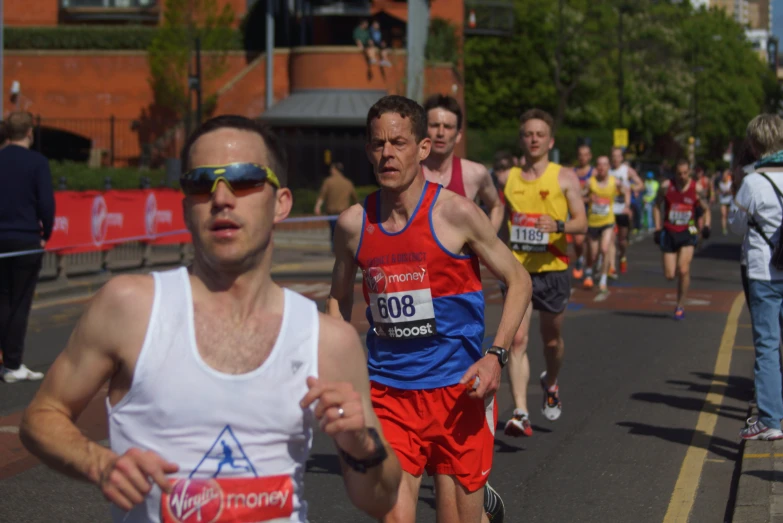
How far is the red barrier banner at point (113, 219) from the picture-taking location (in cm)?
1614

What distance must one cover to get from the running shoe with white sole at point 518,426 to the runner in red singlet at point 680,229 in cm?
719

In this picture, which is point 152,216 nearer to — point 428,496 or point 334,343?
point 428,496

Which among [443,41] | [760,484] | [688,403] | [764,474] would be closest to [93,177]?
[443,41]

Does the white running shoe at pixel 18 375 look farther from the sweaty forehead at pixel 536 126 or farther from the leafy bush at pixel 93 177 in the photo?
the leafy bush at pixel 93 177

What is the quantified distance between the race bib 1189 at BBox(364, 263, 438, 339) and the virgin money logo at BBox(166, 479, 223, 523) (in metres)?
2.19

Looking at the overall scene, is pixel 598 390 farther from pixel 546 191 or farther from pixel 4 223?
pixel 4 223

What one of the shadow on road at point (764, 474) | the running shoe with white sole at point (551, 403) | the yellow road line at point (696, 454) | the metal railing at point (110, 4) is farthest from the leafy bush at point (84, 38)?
the shadow on road at point (764, 474)

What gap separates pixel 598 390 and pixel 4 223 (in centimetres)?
508

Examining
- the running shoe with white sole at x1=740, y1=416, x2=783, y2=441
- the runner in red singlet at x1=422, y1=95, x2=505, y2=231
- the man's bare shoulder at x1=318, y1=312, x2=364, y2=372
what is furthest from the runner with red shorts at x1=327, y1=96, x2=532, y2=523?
the running shoe with white sole at x1=740, y1=416, x2=783, y2=441

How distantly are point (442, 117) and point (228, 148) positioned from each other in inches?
152

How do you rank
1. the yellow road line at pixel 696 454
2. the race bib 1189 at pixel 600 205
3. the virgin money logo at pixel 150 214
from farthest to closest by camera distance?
the virgin money logo at pixel 150 214 < the race bib 1189 at pixel 600 205 < the yellow road line at pixel 696 454

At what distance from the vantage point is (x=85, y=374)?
8.50 ft

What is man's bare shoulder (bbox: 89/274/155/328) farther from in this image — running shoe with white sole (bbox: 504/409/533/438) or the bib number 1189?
running shoe with white sole (bbox: 504/409/533/438)

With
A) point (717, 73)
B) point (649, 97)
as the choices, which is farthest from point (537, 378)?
point (717, 73)
